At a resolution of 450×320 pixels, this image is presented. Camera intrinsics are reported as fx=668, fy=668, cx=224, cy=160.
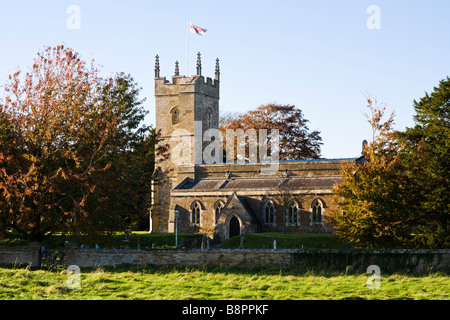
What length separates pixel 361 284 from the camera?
22.3 meters

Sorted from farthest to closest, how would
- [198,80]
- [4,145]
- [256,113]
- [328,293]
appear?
[256,113] → [198,80] → [4,145] → [328,293]

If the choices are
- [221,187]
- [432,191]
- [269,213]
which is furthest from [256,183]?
[432,191]

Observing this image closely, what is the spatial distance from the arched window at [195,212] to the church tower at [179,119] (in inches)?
311

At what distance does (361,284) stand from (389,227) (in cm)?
626

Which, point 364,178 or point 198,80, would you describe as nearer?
point 364,178

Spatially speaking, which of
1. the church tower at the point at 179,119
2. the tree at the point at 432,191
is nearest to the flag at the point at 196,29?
the church tower at the point at 179,119

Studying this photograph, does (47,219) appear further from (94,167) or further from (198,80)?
(198,80)

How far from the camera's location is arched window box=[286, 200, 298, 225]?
50.3 metres

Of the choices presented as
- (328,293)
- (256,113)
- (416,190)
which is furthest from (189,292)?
(256,113)

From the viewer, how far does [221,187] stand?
53875mm

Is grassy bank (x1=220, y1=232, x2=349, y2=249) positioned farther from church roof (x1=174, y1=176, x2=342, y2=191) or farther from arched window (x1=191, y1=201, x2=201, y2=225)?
arched window (x1=191, y1=201, x2=201, y2=225)

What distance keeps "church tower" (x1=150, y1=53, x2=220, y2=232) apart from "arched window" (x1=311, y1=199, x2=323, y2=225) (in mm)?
15142

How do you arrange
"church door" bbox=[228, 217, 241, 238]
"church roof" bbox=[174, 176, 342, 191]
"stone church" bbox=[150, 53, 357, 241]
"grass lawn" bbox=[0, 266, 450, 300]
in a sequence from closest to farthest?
"grass lawn" bbox=[0, 266, 450, 300] < "stone church" bbox=[150, 53, 357, 241] < "church door" bbox=[228, 217, 241, 238] < "church roof" bbox=[174, 176, 342, 191]

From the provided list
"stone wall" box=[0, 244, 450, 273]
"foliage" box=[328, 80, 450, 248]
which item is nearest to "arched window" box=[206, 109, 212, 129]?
"foliage" box=[328, 80, 450, 248]
